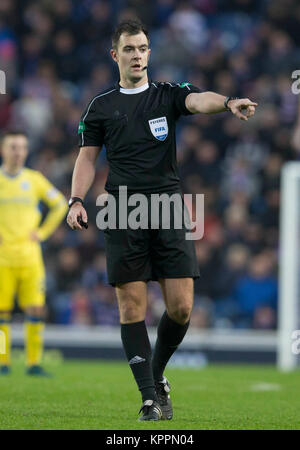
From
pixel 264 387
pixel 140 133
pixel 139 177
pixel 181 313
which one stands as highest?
pixel 140 133

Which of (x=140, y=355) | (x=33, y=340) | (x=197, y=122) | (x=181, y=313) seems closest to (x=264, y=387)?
(x=33, y=340)

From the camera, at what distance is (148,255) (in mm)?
5645

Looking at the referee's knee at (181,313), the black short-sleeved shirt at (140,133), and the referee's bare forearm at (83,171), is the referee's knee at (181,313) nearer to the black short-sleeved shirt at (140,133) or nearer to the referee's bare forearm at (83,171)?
the black short-sleeved shirt at (140,133)

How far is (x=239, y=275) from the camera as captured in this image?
1213 cm

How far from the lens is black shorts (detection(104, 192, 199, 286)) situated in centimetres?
554

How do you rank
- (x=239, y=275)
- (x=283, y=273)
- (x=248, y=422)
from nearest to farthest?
(x=248, y=422)
(x=283, y=273)
(x=239, y=275)

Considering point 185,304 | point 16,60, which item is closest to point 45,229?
point 185,304

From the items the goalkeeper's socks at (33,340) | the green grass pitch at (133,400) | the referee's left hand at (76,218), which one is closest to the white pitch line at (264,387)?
the green grass pitch at (133,400)

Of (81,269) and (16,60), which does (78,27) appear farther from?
(81,269)

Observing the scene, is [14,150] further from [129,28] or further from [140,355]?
[140,355]

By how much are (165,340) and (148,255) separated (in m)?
0.57

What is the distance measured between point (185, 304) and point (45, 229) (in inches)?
165

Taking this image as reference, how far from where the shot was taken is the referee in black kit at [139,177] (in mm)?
5547

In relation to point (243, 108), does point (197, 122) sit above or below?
above
